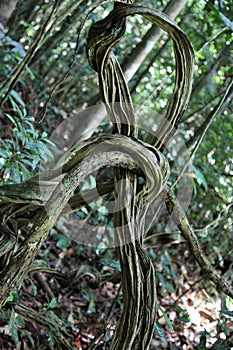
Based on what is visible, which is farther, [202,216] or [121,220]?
[202,216]

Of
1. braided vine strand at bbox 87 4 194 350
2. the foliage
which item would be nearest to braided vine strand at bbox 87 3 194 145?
braided vine strand at bbox 87 4 194 350

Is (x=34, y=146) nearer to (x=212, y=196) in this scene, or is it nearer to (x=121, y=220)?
(x=121, y=220)

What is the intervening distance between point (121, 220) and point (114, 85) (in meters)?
0.20

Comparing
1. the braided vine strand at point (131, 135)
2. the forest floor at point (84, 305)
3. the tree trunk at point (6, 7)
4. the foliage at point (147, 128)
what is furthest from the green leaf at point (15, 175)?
the tree trunk at point (6, 7)

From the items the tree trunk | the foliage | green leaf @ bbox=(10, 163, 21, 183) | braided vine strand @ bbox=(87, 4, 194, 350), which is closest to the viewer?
braided vine strand @ bbox=(87, 4, 194, 350)

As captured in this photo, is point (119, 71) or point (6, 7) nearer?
point (119, 71)

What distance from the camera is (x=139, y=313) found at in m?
0.57

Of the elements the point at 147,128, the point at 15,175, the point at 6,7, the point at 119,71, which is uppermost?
the point at 6,7

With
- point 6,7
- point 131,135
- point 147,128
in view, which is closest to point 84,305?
point 147,128

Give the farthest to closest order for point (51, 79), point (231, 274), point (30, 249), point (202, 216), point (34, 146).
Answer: point (51, 79)
point (202, 216)
point (231, 274)
point (34, 146)
point (30, 249)

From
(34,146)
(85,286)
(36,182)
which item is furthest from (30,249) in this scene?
(85,286)

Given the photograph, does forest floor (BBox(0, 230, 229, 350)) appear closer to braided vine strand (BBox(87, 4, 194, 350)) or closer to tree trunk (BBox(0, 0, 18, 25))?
braided vine strand (BBox(87, 4, 194, 350))

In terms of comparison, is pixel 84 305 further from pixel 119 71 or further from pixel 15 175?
pixel 119 71

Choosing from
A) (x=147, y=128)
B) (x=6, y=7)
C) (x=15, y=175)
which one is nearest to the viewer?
(x=15, y=175)
